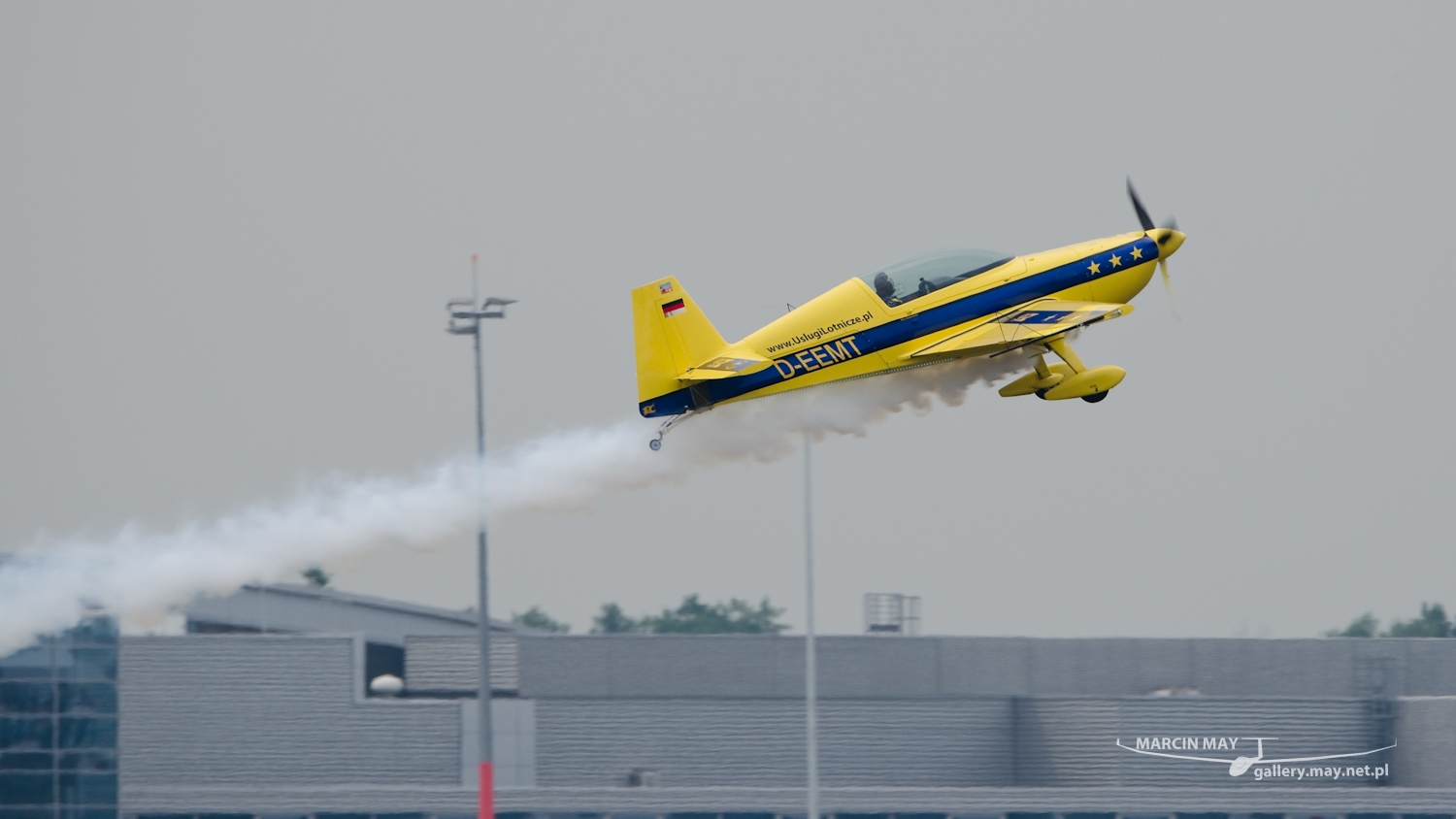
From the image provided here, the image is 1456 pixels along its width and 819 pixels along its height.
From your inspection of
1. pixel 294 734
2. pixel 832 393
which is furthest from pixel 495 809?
pixel 832 393

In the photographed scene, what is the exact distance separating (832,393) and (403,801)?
1157 centimetres

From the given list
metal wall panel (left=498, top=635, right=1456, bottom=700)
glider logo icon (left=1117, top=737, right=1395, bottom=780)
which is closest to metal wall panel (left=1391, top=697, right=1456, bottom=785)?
glider logo icon (left=1117, top=737, right=1395, bottom=780)

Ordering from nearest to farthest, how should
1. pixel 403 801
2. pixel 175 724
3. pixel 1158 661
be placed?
Result: pixel 403 801 → pixel 175 724 → pixel 1158 661

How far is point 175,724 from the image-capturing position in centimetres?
3216

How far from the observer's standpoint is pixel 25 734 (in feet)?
89.6

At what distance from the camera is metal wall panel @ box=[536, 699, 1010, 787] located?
110 ft

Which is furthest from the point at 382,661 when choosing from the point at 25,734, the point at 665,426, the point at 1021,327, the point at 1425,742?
the point at 1425,742

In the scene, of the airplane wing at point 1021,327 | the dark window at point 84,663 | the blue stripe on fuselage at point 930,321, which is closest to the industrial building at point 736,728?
the dark window at point 84,663

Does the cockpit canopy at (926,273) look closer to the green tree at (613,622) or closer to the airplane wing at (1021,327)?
the airplane wing at (1021,327)

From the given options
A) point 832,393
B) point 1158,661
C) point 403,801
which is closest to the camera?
point 832,393

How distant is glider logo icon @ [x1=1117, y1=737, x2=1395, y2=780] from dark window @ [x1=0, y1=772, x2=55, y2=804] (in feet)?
65.0

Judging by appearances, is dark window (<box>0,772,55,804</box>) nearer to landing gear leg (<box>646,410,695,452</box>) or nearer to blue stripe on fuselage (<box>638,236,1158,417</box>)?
landing gear leg (<box>646,410,695,452</box>)

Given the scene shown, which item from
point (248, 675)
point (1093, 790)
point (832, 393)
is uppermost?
point (832, 393)

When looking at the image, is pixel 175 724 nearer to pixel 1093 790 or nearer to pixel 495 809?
pixel 495 809
